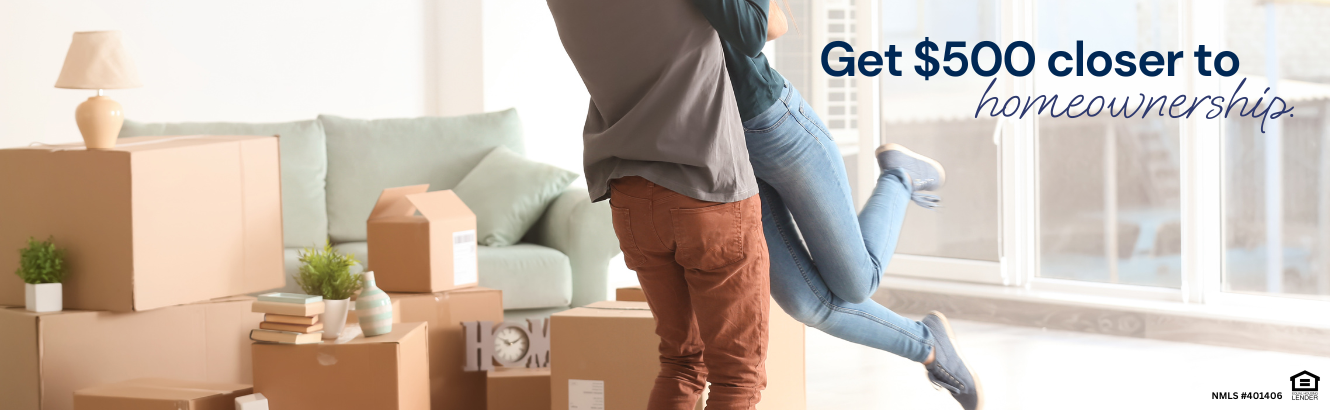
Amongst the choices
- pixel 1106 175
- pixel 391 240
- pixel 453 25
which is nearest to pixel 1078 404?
pixel 1106 175

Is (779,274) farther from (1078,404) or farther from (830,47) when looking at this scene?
(830,47)

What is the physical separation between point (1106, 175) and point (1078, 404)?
4.74 ft

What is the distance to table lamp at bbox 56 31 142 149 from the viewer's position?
2.31m

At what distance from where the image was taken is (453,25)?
476cm

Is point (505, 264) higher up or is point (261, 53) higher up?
point (261, 53)

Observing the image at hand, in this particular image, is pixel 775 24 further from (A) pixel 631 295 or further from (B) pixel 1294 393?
(B) pixel 1294 393

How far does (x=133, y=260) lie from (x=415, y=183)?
140cm

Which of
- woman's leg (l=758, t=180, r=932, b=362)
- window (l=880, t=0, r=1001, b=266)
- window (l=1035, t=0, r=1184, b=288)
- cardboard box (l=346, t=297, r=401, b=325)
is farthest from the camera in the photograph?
window (l=880, t=0, r=1001, b=266)

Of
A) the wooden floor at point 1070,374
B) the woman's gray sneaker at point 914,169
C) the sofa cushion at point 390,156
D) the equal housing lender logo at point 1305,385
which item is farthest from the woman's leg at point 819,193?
the sofa cushion at point 390,156

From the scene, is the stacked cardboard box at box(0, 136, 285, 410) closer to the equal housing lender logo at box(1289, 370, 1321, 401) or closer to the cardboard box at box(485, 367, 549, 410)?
the cardboard box at box(485, 367, 549, 410)

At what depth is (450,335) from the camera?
2564 millimetres

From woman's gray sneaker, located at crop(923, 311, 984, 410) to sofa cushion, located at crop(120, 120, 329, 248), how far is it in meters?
2.09

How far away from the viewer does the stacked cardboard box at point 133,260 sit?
219 cm

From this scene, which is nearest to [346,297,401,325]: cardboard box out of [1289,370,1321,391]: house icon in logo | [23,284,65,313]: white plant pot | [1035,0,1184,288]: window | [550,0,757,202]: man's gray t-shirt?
[23,284,65,313]: white plant pot
